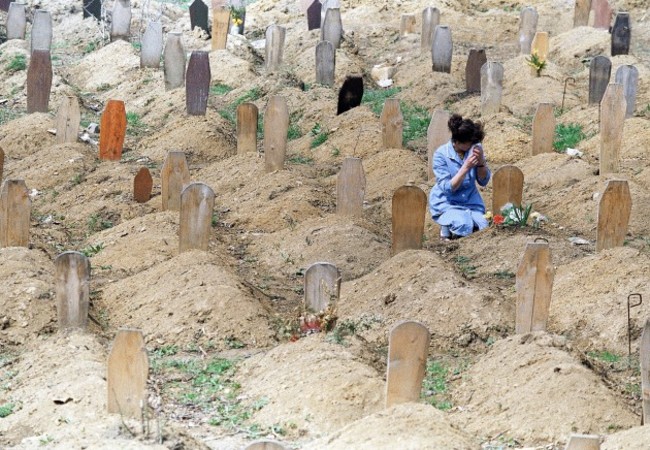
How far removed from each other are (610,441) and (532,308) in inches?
70.4

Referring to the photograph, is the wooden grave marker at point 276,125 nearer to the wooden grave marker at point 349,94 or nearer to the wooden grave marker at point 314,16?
the wooden grave marker at point 349,94

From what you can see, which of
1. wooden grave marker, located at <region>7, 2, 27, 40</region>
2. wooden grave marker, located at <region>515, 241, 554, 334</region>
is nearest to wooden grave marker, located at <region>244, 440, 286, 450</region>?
wooden grave marker, located at <region>515, 241, 554, 334</region>

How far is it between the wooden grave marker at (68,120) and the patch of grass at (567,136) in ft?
16.6

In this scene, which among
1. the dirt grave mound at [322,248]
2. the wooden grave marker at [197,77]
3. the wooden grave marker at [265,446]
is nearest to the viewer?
the wooden grave marker at [265,446]

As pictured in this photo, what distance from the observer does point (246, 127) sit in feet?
45.8

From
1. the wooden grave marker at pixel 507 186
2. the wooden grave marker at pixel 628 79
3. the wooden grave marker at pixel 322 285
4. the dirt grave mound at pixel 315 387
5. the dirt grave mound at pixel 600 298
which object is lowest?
the dirt grave mound at pixel 315 387

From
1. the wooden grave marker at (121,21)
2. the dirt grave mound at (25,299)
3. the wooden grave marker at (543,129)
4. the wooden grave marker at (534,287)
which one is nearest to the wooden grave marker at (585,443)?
the wooden grave marker at (534,287)

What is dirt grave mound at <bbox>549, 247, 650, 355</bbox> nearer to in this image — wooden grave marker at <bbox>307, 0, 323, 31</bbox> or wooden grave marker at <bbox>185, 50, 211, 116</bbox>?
wooden grave marker at <bbox>185, 50, 211, 116</bbox>

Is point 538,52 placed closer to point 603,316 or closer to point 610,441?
point 603,316

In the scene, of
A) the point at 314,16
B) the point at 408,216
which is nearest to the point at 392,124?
the point at 408,216

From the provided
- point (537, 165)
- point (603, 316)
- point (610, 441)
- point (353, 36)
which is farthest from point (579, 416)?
point (353, 36)

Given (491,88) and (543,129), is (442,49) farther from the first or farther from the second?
(543,129)

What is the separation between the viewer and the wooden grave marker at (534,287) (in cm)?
790

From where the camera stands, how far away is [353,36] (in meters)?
22.3
